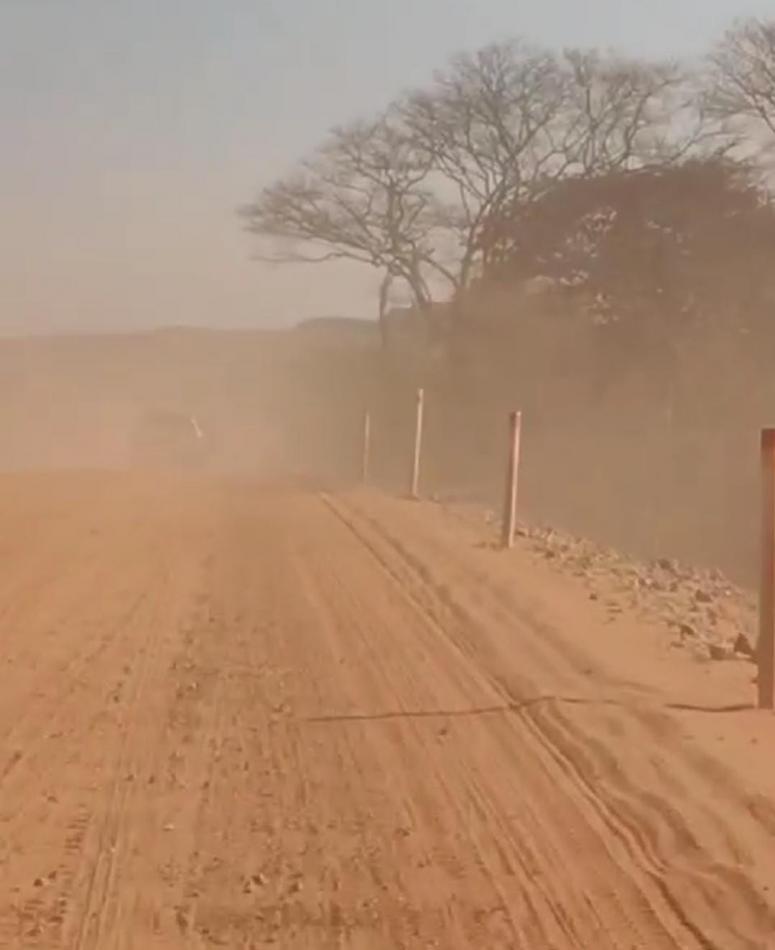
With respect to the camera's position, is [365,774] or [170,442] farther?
[170,442]

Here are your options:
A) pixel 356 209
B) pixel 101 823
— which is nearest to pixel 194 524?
pixel 101 823

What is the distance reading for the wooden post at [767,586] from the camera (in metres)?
8.56

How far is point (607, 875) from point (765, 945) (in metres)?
0.75

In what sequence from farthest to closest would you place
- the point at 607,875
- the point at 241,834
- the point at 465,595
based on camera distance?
the point at 465,595 → the point at 241,834 → the point at 607,875

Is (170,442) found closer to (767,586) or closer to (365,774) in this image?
(767,586)

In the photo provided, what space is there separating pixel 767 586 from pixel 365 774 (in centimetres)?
274

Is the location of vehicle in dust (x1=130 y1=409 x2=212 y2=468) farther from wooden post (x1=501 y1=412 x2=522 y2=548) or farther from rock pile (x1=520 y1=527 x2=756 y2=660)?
wooden post (x1=501 y1=412 x2=522 y2=548)

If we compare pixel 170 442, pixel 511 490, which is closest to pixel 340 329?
pixel 170 442

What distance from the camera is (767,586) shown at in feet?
28.8

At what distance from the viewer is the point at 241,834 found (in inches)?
246

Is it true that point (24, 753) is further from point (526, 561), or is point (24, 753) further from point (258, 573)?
point (526, 561)

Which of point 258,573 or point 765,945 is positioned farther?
point 258,573

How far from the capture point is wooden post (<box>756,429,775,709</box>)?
856 centimetres

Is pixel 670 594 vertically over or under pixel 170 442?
under
